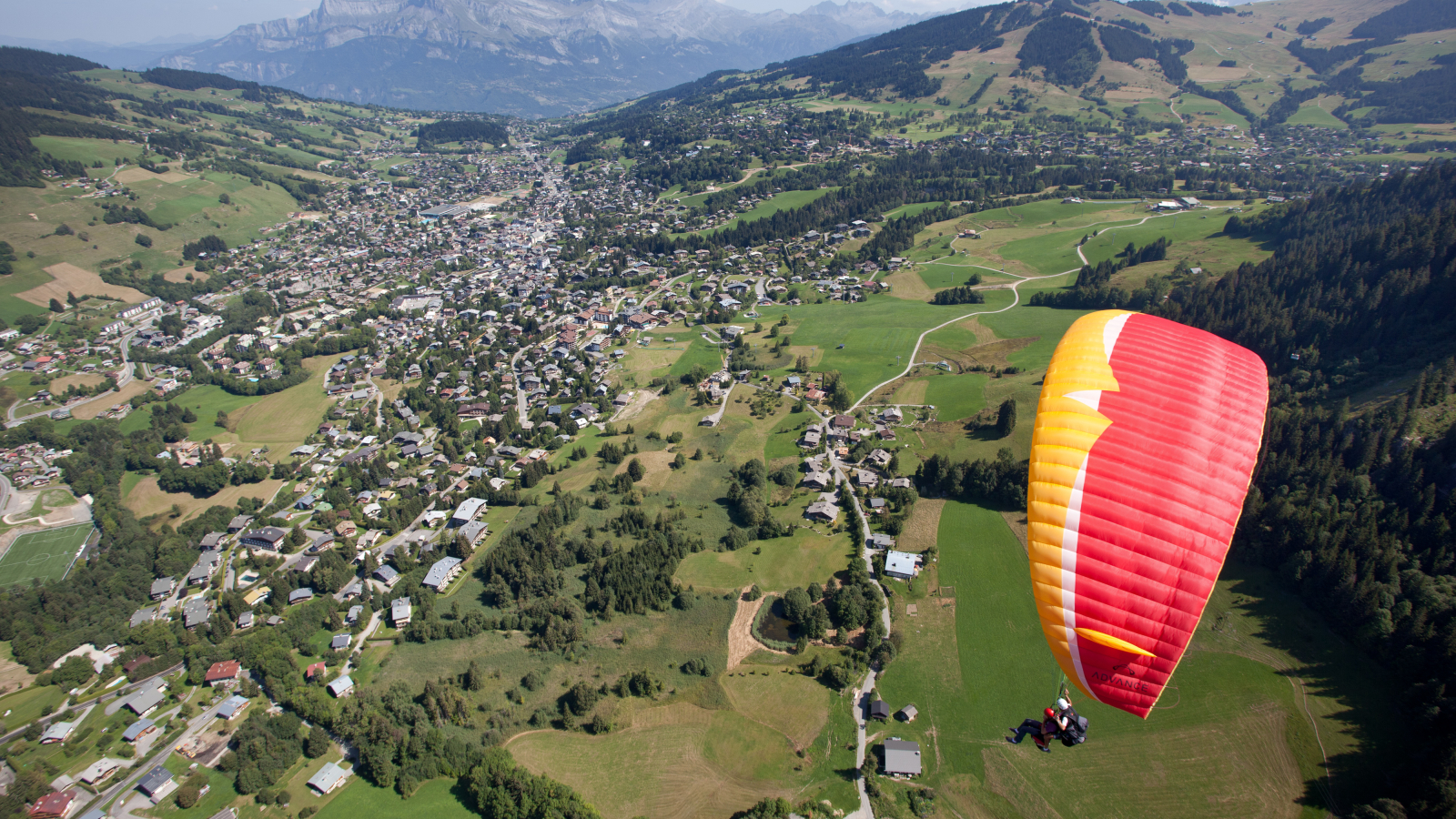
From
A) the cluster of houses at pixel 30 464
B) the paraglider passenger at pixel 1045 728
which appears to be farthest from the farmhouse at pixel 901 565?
the cluster of houses at pixel 30 464

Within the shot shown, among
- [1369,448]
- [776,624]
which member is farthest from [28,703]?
[1369,448]

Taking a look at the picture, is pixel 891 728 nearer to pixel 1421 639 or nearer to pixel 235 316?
pixel 1421 639

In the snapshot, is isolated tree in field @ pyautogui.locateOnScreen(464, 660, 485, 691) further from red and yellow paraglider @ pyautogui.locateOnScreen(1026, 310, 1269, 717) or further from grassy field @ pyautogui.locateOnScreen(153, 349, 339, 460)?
grassy field @ pyautogui.locateOnScreen(153, 349, 339, 460)

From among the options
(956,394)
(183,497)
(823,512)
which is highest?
(956,394)

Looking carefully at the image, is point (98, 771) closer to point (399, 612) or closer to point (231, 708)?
point (231, 708)

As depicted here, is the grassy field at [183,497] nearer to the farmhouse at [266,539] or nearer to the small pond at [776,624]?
the farmhouse at [266,539]

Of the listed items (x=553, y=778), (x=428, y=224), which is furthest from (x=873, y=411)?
(x=428, y=224)

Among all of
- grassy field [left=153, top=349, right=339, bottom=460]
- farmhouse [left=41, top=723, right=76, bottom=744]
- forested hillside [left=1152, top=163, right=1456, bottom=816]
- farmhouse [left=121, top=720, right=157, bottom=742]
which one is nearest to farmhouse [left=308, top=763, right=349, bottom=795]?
farmhouse [left=121, top=720, right=157, bottom=742]
